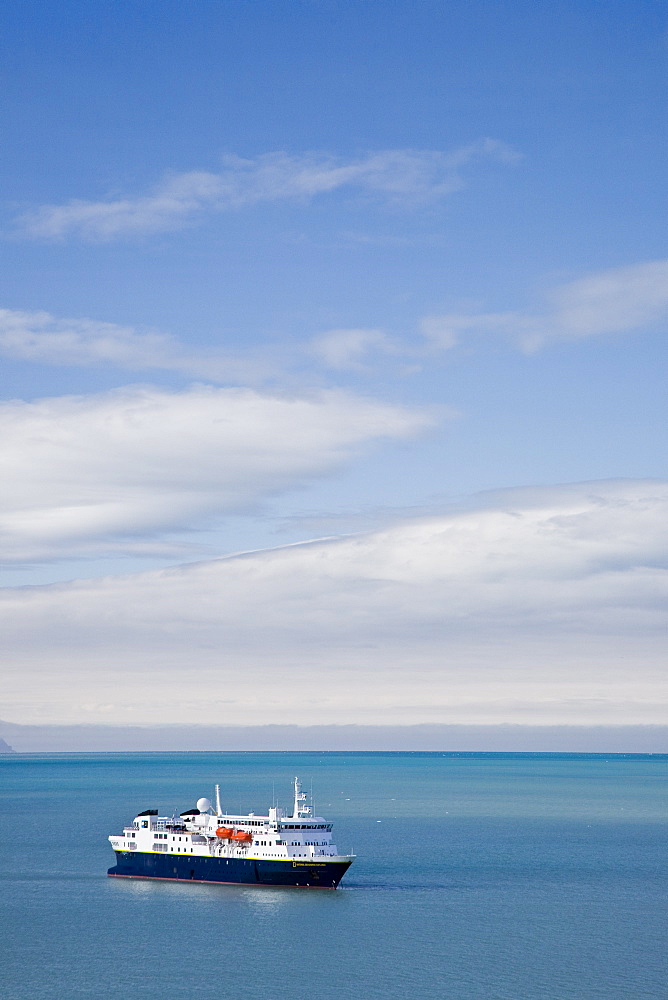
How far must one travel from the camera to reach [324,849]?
105 metres

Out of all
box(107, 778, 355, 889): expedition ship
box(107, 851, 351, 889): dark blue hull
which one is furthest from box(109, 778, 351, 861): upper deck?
box(107, 851, 351, 889): dark blue hull

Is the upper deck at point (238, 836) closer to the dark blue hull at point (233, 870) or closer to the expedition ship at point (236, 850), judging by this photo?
the expedition ship at point (236, 850)

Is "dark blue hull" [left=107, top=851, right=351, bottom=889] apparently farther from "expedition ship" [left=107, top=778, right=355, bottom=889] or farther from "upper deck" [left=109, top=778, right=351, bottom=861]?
"upper deck" [left=109, top=778, right=351, bottom=861]

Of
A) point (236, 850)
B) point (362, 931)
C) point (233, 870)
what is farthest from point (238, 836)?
point (362, 931)

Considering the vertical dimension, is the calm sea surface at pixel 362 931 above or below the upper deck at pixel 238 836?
below

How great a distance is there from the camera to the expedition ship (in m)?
104

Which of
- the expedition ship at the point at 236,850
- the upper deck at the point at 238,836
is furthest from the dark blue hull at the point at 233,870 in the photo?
the upper deck at the point at 238,836

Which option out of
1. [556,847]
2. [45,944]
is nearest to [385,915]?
[45,944]

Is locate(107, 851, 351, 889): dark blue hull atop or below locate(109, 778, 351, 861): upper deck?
below

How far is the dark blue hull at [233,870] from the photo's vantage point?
4080 inches

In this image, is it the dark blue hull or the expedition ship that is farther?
the expedition ship

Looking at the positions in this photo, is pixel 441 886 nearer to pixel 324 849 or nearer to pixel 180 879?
pixel 324 849

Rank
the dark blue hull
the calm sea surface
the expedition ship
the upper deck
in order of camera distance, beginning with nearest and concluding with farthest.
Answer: the calm sea surface < the dark blue hull < the expedition ship < the upper deck

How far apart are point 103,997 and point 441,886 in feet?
151
